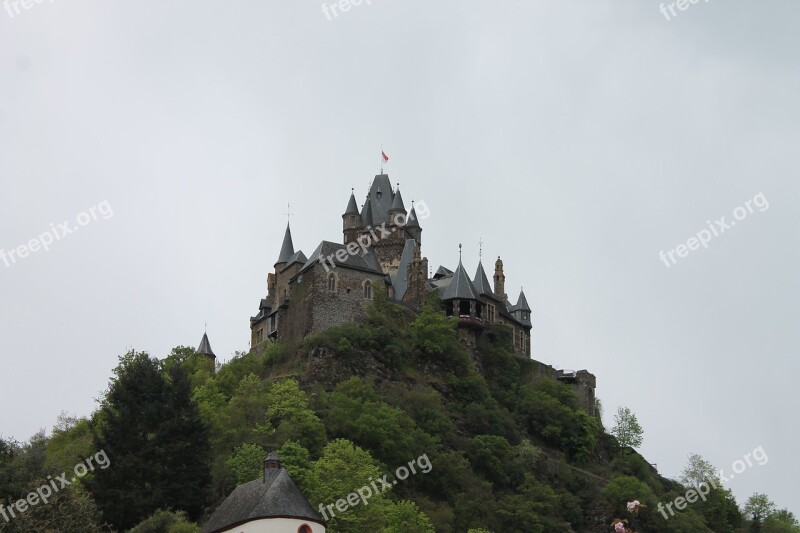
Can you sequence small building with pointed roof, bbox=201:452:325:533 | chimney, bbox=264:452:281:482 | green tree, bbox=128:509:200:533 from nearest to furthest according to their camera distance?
small building with pointed roof, bbox=201:452:325:533 < green tree, bbox=128:509:200:533 < chimney, bbox=264:452:281:482

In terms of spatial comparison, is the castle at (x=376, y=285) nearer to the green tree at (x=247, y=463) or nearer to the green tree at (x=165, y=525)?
the green tree at (x=247, y=463)

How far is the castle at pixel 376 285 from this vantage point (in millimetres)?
94188

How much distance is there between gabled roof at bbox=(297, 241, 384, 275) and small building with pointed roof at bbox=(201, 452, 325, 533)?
3382 cm

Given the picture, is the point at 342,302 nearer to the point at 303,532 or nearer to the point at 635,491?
the point at 635,491

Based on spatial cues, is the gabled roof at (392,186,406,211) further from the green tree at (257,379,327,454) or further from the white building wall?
the white building wall

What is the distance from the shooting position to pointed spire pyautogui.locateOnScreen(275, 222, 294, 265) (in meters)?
104

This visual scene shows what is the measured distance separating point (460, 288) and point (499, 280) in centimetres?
1182

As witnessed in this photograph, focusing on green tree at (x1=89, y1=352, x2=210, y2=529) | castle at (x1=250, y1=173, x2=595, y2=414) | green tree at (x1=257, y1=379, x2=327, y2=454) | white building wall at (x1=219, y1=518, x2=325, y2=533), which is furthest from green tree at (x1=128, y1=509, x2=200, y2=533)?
castle at (x1=250, y1=173, x2=595, y2=414)

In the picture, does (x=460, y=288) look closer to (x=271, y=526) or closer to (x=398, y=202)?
(x=398, y=202)

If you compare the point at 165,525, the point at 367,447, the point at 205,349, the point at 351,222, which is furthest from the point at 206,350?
the point at 165,525

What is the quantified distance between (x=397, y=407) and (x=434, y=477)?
644 centimetres

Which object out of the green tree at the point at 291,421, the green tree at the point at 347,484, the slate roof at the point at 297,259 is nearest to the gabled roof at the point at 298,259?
the slate roof at the point at 297,259

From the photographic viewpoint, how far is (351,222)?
4318 inches

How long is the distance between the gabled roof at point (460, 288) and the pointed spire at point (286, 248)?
42.9 ft
